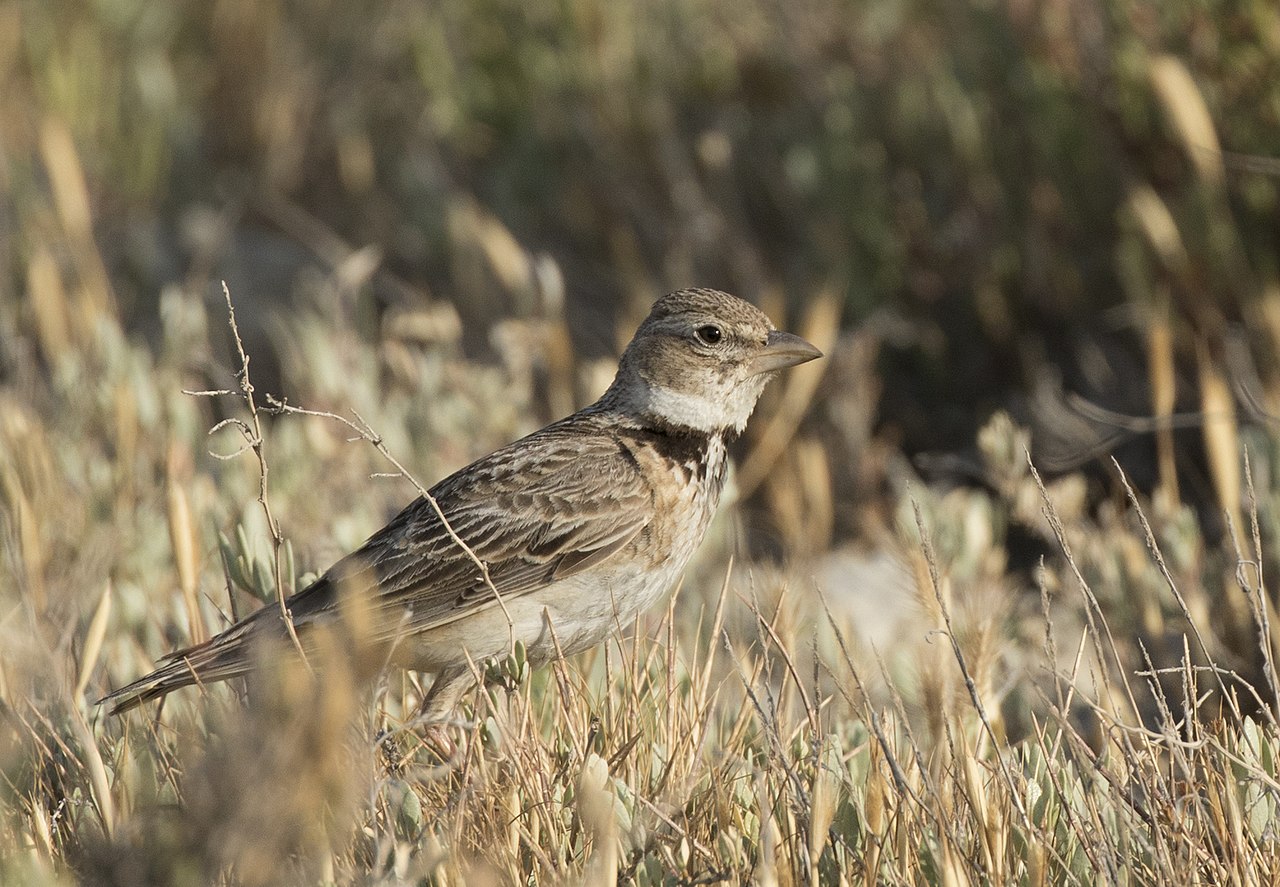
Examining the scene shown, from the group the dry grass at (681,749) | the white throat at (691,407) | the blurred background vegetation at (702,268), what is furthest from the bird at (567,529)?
the blurred background vegetation at (702,268)

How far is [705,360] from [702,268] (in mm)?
3267

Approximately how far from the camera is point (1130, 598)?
4805 mm

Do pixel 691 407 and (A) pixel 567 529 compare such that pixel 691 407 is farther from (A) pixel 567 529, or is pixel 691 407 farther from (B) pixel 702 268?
(B) pixel 702 268

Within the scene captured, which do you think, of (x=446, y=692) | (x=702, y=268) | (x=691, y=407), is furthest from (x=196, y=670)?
(x=702, y=268)

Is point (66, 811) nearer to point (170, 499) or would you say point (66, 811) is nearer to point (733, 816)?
point (170, 499)

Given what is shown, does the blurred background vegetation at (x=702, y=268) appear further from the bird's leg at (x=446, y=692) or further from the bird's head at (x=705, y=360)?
the bird's leg at (x=446, y=692)

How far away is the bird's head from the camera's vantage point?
4535 mm

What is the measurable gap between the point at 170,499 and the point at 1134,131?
439 cm

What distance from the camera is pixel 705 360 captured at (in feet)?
15.0

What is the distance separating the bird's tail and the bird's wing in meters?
0.23

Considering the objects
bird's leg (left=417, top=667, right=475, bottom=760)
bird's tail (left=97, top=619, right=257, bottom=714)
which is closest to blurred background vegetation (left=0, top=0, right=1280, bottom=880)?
bird's tail (left=97, top=619, right=257, bottom=714)

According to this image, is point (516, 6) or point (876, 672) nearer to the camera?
point (876, 672)

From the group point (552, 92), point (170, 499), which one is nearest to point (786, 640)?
point (170, 499)

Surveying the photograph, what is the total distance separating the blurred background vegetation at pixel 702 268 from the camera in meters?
5.27
